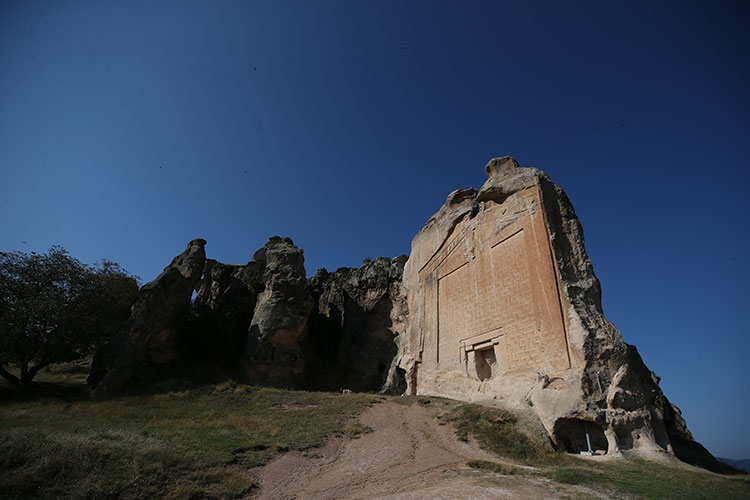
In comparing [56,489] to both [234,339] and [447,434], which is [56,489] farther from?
[234,339]

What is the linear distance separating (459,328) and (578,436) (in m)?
6.87

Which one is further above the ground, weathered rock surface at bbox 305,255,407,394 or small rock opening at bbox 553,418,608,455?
weathered rock surface at bbox 305,255,407,394

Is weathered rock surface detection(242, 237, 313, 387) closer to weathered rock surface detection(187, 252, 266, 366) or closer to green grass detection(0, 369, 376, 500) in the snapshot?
weathered rock surface detection(187, 252, 266, 366)

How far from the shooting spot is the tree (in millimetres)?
17188

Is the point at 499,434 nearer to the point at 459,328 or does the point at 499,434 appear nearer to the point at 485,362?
the point at 485,362

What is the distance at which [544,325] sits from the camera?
1299 cm

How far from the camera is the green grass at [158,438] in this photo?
263 inches

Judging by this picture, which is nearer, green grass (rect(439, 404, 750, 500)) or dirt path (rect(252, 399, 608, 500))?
green grass (rect(439, 404, 750, 500))

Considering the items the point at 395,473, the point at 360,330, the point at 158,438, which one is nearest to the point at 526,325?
the point at 395,473

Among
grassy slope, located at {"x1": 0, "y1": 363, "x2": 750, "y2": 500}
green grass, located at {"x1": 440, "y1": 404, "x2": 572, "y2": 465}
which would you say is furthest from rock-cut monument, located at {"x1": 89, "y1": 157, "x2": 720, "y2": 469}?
grassy slope, located at {"x1": 0, "y1": 363, "x2": 750, "y2": 500}

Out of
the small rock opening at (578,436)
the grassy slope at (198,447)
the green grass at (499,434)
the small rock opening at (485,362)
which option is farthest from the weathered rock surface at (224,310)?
the small rock opening at (578,436)

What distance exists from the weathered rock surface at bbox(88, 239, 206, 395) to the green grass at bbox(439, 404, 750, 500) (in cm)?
1612

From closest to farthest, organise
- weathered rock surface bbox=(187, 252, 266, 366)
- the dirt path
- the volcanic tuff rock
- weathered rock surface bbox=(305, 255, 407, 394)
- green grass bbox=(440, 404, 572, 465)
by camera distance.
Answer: the dirt path
green grass bbox=(440, 404, 572, 465)
the volcanic tuff rock
weathered rock surface bbox=(187, 252, 266, 366)
weathered rock surface bbox=(305, 255, 407, 394)

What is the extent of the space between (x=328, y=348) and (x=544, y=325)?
22177mm
